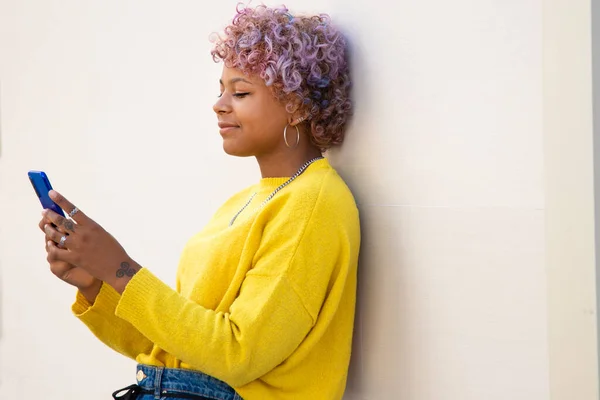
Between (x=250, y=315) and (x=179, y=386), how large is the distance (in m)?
0.25

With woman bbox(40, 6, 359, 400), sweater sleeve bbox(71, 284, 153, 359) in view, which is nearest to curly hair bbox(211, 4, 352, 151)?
woman bbox(40, 6, 359, 400)

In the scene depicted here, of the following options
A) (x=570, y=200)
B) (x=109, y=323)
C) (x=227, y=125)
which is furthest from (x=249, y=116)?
(x=570, y=200)

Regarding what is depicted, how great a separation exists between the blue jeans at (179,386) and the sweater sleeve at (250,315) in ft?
0.28

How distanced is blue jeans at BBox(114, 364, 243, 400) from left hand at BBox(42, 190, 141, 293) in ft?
0.75

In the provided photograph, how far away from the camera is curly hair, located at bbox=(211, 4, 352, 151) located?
1677 mm

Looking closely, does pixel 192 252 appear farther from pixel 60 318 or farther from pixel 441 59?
pixel 60 318

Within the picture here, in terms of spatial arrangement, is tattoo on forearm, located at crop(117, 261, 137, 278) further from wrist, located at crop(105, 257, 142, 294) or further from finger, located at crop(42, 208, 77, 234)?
finger, located at crop(42, 208, 77, 234)

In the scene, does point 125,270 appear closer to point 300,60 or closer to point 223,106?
point 223,106

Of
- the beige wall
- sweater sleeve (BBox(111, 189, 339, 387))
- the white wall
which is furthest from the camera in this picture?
sweater sleeve (BBox(111, 189, 339, 387))

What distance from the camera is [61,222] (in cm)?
157

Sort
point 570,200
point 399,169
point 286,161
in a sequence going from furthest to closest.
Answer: point 286,161 → point 399,169 → point 570,200

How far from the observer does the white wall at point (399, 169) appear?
1.40 meters

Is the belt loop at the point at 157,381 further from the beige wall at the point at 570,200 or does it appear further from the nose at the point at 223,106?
the beige wall at the point at 570,200

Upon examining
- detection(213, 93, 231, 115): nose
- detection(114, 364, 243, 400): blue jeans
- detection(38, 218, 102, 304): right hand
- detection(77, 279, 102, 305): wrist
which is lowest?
detection(114, 364, 243, 400): blue jeans
